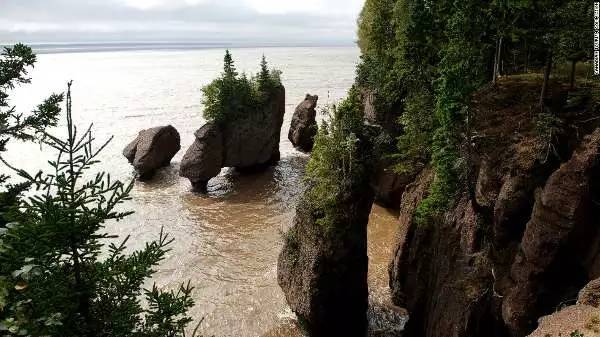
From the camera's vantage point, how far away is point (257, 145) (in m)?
42.1

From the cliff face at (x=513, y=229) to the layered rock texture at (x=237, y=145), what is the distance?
24.0 metres

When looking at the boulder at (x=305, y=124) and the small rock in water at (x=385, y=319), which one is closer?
the small rock in water at (x=385, y=319)

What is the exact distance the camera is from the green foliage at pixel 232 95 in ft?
129

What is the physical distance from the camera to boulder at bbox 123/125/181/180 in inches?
1610

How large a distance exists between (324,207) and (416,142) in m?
8.16

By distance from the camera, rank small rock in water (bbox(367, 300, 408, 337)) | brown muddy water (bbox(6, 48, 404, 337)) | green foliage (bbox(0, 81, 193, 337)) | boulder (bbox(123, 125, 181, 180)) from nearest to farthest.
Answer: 1. green foliage (bbox(0, 81, 193, 337))
2. small rock in water (bbox(367, 300, 408, 337))
3. brown muddy water (bbox(6, 48, 404, 337))
4. boulder (bbox(123, 125, 181, 180))

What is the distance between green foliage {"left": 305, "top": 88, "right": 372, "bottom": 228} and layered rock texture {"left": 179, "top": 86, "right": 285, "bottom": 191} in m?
19.4

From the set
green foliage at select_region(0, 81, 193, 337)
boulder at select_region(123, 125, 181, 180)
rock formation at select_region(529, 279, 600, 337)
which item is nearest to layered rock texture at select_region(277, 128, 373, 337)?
rock formation at select_region(529, 279, 600, 337)

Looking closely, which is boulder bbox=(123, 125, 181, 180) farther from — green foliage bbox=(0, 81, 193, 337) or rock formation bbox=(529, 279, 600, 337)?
rock formation bbox=(529, 279, 600, 337)

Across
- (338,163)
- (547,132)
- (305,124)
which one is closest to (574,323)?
(547,132)

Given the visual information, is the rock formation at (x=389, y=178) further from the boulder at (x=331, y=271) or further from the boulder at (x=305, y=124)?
the boulder at (x=305, y=124)

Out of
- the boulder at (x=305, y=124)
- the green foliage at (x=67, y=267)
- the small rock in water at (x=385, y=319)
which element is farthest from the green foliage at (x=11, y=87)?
the boulder at (x=305, y=124)

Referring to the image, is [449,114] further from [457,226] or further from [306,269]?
[306,269]

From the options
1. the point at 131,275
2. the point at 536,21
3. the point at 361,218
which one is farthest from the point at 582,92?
the point at 131,275
